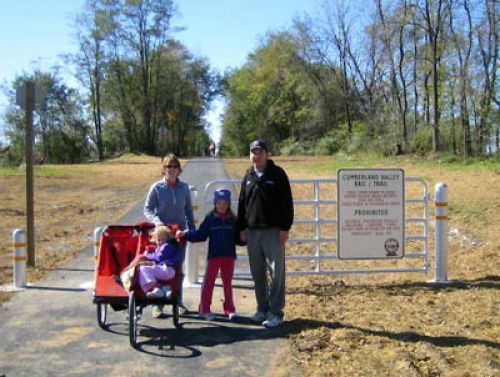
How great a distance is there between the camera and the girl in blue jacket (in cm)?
683

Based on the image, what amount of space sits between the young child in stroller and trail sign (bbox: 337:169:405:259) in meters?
3.15

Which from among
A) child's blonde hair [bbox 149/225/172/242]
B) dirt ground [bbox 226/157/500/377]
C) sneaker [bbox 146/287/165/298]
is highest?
child's blonde hair [bbox 149/225/172/242]

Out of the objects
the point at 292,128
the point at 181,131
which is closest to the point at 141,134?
the point at 181,131

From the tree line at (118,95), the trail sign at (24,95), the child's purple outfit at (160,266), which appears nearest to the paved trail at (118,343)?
the child's purple outfit at (160,266)

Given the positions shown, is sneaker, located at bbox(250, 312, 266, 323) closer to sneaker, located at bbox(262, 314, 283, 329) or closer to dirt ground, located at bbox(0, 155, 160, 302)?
sneaker, located at bbox(262, 314, 283, 329)

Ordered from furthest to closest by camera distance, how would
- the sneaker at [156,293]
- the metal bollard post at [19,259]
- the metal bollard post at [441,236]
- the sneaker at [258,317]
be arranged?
the metal bollard post at [441,236], the metal bollard post at [19,259], the sneaker at [258,317], the sneaker at [156,293]

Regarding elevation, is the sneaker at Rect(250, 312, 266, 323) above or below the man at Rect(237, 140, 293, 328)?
below

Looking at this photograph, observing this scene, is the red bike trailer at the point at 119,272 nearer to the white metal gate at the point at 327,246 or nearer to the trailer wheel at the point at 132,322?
the trailer wheel at the point at 132,322

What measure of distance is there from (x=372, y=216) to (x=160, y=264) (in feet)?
12.2

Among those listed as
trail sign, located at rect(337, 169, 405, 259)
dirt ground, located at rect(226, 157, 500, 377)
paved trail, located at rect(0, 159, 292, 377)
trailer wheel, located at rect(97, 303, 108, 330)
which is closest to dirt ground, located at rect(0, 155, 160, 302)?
paved trail, located at rect(0, 159, 292, 377)

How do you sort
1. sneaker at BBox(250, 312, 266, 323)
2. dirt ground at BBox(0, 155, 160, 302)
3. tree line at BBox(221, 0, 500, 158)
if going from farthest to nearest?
tree line at BBox(221, 0, 500, 158), dirt ground at BBox(0, 155, 160, 302), sneaker at BBox(250, 312, 266, 323)

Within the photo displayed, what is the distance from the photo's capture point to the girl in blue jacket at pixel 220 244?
683 centimetres

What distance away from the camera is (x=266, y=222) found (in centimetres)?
655

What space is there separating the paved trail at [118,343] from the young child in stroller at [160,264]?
511mm
